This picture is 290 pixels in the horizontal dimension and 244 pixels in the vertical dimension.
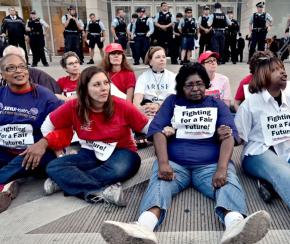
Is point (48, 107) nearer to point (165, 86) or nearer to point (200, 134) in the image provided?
point (200, 134)

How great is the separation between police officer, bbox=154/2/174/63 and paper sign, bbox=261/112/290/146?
775 cm

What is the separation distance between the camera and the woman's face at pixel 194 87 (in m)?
2.71

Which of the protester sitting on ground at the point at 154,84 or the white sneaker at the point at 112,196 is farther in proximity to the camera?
the protester sitting on ground at the point at 154,84

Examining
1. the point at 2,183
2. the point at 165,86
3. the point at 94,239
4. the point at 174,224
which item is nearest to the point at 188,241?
the point at 174,224

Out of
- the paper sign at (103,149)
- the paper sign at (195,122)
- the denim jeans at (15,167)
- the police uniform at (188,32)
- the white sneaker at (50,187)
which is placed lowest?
the white sneaker at (50,187)

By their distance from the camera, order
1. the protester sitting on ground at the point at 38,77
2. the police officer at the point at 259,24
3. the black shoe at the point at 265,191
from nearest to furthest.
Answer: the black shoe at the point at 265,191
the protester sitting on ground at the point at 38,77
the police officer at the point at 259,24

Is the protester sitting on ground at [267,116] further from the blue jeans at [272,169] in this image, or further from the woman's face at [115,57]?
the woman's face at [115,57]

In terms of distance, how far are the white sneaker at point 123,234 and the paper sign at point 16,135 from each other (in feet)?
4.97

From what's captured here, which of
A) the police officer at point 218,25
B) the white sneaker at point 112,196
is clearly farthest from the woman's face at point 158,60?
the police officer at point 218,25

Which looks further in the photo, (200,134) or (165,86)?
(165,86)

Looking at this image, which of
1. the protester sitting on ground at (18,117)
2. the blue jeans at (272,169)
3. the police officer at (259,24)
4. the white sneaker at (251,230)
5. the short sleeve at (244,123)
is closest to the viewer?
Result: the white sneaker at (251,230)

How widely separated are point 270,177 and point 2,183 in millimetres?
2199

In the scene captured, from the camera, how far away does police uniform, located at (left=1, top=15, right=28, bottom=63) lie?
393 inches

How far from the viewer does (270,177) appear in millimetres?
2471
